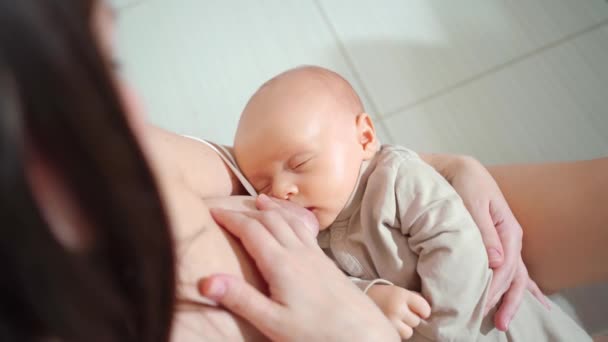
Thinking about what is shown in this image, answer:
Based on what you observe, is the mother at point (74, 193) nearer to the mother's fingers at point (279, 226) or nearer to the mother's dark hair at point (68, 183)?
the mother's dark hair at point (68, 183)

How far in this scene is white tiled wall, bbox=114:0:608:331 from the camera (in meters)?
1.19

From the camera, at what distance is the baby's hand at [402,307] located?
0.68m

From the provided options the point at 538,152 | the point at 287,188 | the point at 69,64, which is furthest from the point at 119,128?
the point at 538,152

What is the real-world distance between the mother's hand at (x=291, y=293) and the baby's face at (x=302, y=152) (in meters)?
0.16

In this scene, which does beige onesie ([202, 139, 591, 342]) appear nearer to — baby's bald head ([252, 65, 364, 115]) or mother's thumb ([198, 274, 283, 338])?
baby's bald head ([252, 65, 364, 115])

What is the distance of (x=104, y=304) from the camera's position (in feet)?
0.92

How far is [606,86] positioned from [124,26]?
4.43 ft

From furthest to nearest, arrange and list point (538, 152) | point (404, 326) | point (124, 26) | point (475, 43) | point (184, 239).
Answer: point (124, 26) → point (475, 43) → point (538, 152) → point (404, 326) → point (184, 239)

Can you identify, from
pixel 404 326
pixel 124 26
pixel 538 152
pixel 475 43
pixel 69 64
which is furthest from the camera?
pixel 124 26

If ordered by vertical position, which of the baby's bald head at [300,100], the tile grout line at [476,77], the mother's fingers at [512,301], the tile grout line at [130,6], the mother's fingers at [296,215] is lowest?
the mother's fingers at [512,301]

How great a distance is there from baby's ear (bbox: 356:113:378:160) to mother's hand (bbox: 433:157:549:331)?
0.55ft

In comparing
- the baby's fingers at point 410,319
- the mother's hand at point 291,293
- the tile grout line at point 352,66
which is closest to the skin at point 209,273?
the mother's hand at point 291,293

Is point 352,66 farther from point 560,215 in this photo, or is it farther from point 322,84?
point 560,215

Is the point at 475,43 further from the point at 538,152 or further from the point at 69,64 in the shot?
the point at 69,64
